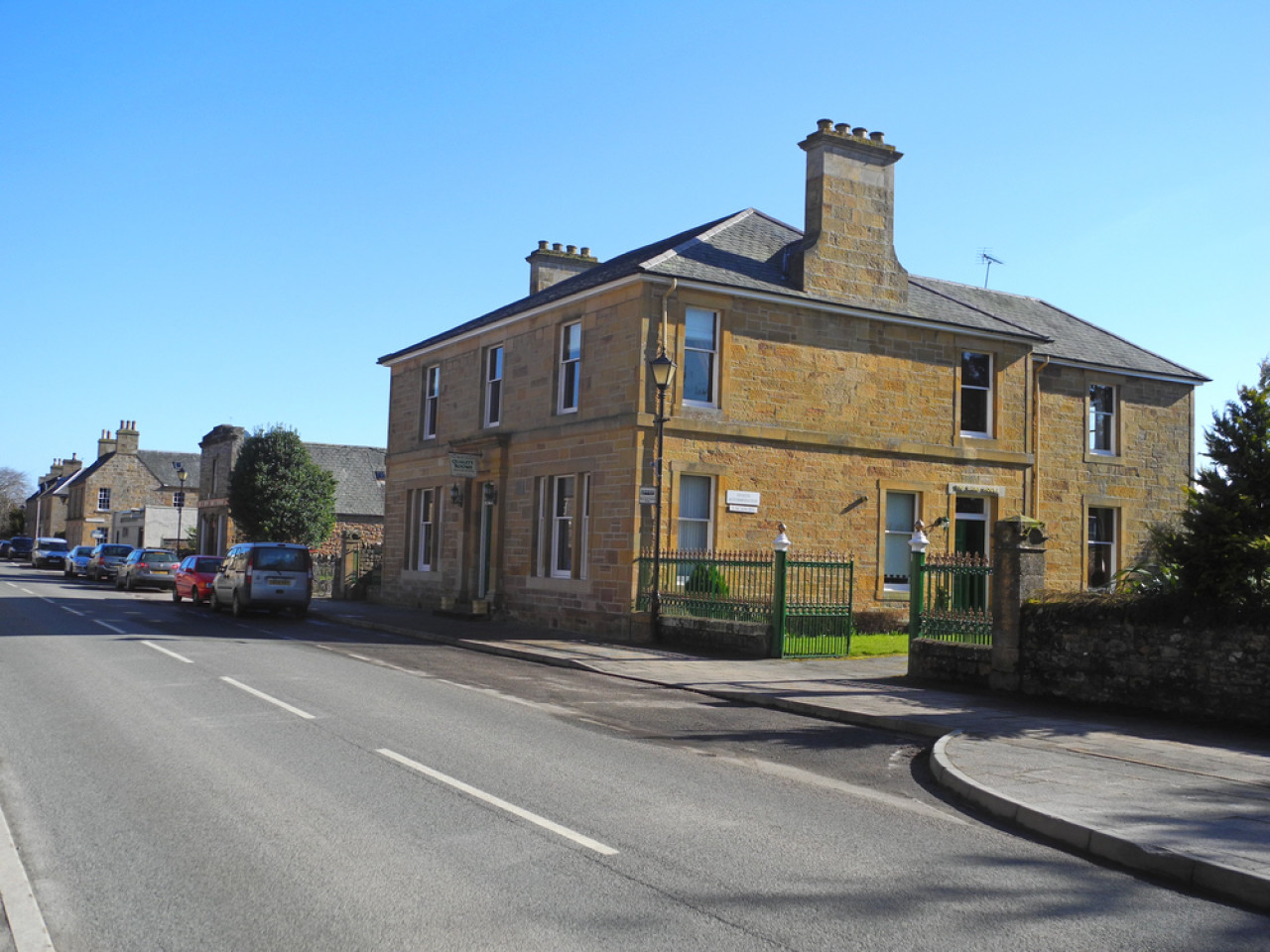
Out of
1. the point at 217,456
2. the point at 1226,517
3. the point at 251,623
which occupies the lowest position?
the point at 251,623

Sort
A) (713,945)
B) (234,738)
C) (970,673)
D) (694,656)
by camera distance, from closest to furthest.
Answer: (713,945) → (234,738) → (970,673) → (694,656)

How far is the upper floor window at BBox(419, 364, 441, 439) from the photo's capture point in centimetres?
2975

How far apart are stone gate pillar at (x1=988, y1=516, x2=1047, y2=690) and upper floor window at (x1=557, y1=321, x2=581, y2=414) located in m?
11.6

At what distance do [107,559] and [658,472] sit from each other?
33.6m

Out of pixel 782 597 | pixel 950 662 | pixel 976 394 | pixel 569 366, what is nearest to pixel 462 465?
pixel 569 366

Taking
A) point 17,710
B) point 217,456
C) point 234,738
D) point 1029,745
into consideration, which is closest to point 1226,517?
point 1029,745

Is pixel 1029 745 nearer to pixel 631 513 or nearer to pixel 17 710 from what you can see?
pixel 17 710

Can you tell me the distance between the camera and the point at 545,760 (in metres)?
8.74

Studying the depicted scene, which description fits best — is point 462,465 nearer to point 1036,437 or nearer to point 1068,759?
point 1036,437

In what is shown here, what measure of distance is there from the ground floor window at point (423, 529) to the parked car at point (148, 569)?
13732 millimetres

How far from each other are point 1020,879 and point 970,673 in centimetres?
859

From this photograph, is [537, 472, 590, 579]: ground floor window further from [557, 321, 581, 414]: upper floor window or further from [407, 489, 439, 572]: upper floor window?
[407, 489, 439, 572]: upper floor window

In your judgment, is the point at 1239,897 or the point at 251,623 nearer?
the point at 1239,897

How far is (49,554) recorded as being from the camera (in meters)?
63.2
